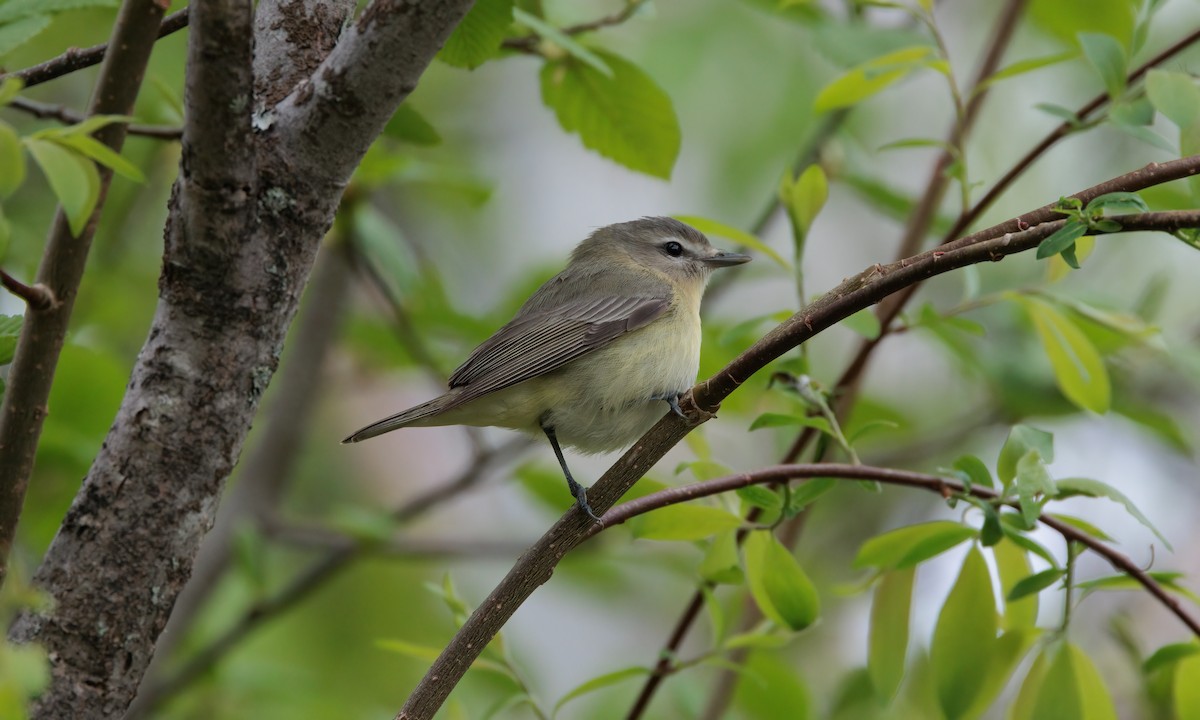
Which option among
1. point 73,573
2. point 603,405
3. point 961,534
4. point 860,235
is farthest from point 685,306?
point 860,235

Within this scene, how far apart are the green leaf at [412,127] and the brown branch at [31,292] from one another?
116 centimetres

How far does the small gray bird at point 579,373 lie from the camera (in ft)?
11.6

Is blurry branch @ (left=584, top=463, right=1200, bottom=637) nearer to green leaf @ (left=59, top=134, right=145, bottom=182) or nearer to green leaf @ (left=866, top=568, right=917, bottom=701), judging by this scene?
green leaf @ (left=866, top=568, right=917, bottom=701)

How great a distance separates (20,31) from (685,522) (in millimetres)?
1565

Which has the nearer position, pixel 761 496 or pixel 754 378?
pixel 761 496

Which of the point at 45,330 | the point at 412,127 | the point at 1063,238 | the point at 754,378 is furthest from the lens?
the point at 754,378

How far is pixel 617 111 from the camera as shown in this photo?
9.66 feet

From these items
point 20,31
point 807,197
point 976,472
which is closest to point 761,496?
point 976,472

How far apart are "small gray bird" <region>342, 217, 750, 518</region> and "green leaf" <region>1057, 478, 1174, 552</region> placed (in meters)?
1.52

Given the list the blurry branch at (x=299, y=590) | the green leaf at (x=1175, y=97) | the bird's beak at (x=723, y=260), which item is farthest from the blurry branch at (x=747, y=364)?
the bird's beak at (x=723, y=260)

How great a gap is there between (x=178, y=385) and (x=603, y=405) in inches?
72.4

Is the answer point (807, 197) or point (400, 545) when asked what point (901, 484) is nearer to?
point (807, 197)

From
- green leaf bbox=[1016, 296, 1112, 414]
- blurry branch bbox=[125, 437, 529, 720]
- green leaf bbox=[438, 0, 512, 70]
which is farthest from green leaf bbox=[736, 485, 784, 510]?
blurry branch bbox=[125, 437, 529, 720]

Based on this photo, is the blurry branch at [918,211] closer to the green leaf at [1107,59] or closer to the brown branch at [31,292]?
the green leaf at [1107,59]
